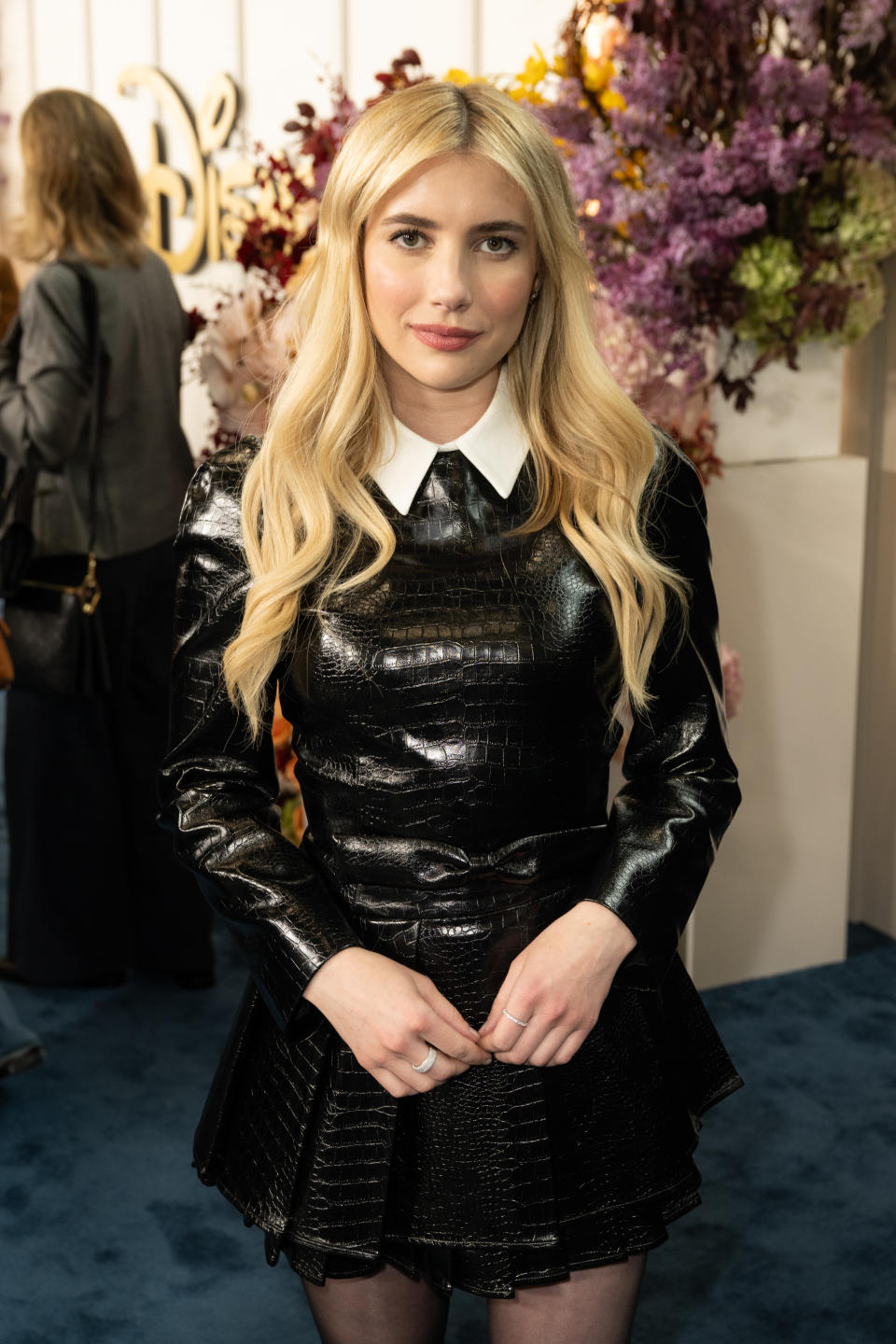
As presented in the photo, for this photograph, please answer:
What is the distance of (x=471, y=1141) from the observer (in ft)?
4.72

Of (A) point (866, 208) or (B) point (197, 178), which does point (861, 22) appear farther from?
(B) point (197, 178)

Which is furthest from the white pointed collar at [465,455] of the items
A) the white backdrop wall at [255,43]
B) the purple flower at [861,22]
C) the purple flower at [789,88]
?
the white backdrop wall at [255,43]

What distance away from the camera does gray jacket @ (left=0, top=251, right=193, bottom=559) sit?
3.30 metres

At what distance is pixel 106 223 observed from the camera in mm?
3395

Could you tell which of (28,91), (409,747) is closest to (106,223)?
(409,747)

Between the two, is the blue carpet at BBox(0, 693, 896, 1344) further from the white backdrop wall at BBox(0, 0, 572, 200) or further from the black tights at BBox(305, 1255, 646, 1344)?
the white backdrop wall at BBox(0, 0, 572, 200)

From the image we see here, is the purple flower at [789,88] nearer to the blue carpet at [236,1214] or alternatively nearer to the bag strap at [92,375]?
the bag strap at [92,375]

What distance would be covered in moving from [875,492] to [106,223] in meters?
2.03

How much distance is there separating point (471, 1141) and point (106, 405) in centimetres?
239

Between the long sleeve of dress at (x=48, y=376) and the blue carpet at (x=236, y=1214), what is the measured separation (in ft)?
4.48

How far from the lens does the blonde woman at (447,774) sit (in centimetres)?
143

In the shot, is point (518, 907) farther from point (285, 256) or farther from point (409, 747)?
point (285, 256)

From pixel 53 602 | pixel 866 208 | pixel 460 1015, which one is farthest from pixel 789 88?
pixel 460 1015

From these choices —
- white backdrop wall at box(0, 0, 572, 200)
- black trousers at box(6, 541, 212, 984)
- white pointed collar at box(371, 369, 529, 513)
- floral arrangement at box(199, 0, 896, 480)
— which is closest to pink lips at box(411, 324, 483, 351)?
white pointed collar at box(371, 369, 529, 513)
